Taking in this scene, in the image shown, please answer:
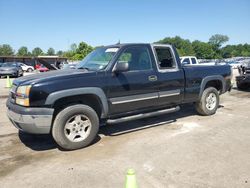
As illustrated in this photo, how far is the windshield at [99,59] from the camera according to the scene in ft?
17.6

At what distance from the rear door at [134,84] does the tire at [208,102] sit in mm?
1821

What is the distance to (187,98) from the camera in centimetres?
655

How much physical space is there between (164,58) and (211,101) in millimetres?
2096

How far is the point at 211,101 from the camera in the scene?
731cm

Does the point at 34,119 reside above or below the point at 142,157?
above

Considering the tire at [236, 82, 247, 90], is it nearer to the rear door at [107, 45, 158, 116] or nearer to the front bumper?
the rear door at [107, 45, 158, 116]

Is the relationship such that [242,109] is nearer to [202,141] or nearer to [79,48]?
[202,141]


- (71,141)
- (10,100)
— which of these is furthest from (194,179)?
(10,100)

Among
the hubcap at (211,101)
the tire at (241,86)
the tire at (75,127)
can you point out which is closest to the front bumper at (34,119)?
the tire at (75,127)

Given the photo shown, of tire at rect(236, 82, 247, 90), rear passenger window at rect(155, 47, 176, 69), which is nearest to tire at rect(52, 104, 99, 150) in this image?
rear passenger window at rect(155, 47, 176, 69)

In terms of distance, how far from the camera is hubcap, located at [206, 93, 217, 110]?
722cm

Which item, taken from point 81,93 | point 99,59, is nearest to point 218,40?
point 99,59

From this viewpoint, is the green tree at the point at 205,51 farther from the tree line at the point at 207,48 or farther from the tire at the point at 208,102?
the tire at the point at 208,102

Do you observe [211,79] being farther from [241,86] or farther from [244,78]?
[241,86]
